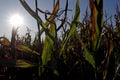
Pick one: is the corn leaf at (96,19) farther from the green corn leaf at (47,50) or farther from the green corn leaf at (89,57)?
the green corn leaf at (47,50)

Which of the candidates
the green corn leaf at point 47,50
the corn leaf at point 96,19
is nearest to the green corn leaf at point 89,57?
the corn leaf at point 96,19

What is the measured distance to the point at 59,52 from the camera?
4.65 feet

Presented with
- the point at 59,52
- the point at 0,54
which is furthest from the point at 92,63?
the point at 0,54

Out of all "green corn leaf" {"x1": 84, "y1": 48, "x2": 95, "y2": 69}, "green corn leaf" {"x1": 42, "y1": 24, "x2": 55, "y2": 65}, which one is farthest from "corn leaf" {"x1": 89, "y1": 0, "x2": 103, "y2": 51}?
"green corn leaf" {"x1": 42, "y1": 24, "x2": 55, "y2": 65}

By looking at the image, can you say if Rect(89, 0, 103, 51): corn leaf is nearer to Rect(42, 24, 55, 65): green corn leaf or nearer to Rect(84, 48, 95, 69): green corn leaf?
Rect(84, 48, 95, 69): green corn leaf

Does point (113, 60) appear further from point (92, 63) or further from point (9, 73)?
point (9, 73)

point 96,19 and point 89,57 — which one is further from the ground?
point 96,19

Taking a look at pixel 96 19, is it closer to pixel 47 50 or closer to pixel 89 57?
pixel 89 57

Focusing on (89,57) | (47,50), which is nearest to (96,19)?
(89,57)

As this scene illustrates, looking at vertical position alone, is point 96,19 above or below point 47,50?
above

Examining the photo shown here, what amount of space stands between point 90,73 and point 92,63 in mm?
122

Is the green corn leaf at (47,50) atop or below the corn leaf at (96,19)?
below

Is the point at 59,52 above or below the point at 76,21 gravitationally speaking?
below

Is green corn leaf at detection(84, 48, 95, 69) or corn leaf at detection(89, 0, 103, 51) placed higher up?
corn leaf at detection(89, 0, 103, 51)
